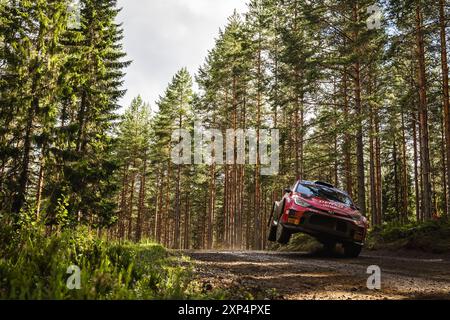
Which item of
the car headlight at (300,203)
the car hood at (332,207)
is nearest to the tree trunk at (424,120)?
the car hood at (332,207)

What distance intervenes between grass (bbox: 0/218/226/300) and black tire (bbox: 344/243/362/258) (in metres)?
5.66

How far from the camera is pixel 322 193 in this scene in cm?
977

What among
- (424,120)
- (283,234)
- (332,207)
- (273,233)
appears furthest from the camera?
(424,120)

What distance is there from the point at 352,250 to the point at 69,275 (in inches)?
298

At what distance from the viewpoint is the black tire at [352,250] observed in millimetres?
9336

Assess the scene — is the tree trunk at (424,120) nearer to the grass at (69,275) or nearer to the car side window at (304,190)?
the car side window at (304,190)

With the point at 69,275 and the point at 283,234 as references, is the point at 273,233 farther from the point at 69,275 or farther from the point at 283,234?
the point at 69,275

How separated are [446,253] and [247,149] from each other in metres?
24.4

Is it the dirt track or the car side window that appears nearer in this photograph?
the dirt track

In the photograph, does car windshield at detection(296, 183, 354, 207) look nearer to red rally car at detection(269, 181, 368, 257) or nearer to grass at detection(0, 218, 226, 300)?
red rally car at detection(269, 181, 368, 257)

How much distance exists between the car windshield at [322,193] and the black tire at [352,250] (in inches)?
41.1

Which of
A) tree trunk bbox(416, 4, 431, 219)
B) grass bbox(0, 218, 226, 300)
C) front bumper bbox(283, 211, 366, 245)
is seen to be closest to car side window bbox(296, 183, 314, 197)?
front bumper bbox(283, 211, 366, 245)

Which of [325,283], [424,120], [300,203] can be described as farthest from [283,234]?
[424,120]

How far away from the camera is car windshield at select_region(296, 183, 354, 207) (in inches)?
376
